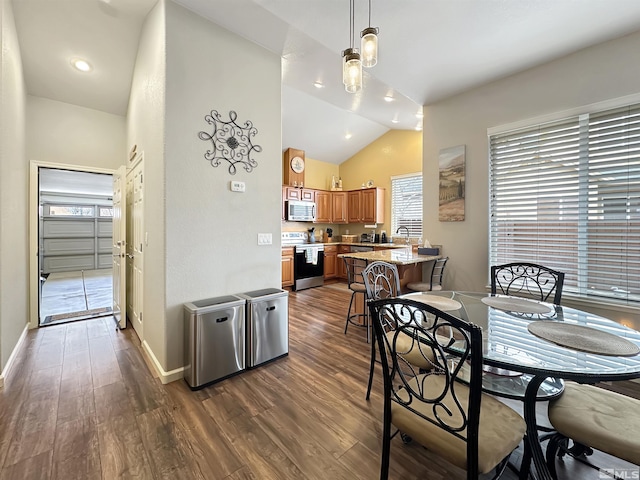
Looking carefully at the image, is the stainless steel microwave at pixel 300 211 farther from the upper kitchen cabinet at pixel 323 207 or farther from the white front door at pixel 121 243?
the white front door at pixel 121 243

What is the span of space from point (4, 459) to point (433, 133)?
4789mm

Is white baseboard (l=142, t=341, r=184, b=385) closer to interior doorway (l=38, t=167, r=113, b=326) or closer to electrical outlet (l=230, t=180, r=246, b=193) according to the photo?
electrical outlet (l=230, t=180, r=246, b=193)

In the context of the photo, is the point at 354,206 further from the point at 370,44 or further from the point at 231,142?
the point at 370,44

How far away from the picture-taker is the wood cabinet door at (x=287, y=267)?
5.60 metres

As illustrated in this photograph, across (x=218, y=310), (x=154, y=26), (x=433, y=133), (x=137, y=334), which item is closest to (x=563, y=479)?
(x=218, y=310)

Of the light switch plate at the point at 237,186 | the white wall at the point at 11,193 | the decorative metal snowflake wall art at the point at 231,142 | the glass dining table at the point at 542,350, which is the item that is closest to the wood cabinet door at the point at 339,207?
the decorative metal snowflake wall art at the point at 231,142

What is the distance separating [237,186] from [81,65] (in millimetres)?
2662

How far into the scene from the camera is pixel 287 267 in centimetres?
566

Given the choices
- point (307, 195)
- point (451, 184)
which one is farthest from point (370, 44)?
point (307, 195)

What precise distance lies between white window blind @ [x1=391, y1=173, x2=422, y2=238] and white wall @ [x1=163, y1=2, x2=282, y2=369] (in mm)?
4077

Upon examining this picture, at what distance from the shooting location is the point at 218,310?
7.47 feet

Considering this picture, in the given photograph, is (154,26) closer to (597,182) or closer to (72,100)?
(72,100)

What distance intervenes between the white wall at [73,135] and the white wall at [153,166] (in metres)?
1.71

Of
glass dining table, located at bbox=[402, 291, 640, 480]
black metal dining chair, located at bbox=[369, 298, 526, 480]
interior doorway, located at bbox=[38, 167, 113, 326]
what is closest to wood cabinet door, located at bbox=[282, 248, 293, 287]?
interior doorway, located at bbox=[38, 167, 113, 326]
